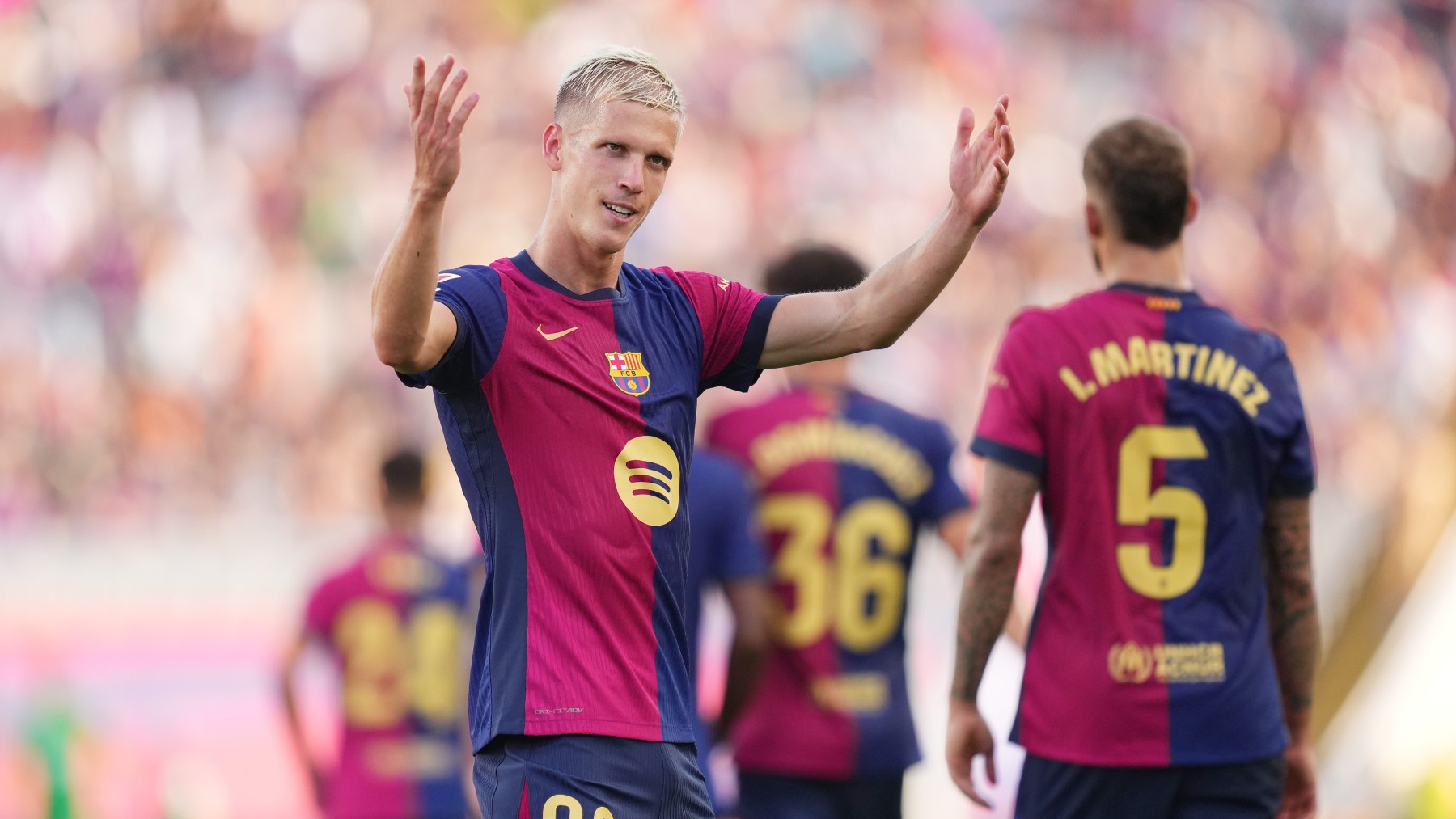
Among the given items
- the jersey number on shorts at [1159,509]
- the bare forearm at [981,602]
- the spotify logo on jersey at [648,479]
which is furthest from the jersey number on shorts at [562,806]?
the jersey number on shorts at [1159,509]

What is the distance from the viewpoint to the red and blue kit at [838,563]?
213 inches

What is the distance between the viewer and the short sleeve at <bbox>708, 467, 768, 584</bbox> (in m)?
5.28

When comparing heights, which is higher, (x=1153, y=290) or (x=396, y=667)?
(x=1153, y=290)

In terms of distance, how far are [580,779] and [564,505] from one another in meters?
0.48

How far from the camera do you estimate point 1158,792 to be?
13.3 feet

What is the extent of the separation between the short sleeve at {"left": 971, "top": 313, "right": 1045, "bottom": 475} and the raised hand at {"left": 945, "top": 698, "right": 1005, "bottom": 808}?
0.60 metres

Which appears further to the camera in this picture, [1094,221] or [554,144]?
[1094,221]

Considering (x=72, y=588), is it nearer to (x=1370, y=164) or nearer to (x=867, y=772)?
(x=867, y=772)

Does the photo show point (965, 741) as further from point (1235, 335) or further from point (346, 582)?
point (346, 582)

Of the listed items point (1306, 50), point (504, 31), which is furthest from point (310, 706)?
point (1306, 50)

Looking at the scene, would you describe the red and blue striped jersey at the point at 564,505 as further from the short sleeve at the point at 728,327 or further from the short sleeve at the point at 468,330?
the short sleeve at the point at 728,327

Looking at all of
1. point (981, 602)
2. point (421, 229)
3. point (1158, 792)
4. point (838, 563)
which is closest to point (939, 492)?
point (838, 563)

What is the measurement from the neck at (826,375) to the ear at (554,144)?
230 centimetres

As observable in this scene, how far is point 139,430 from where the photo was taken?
576 inches
